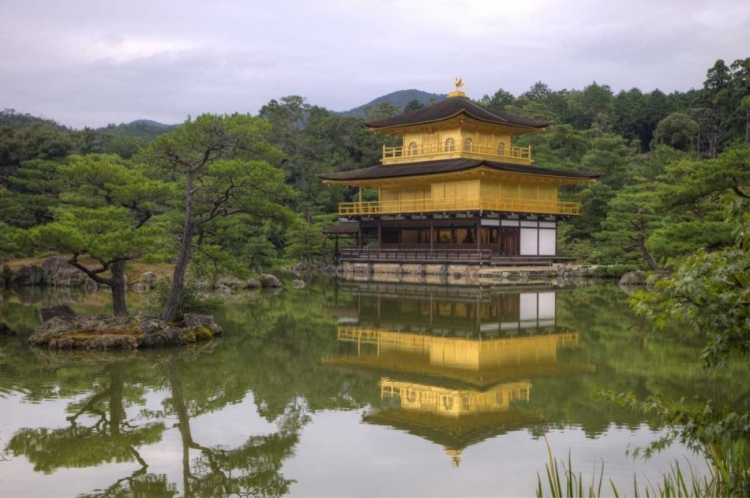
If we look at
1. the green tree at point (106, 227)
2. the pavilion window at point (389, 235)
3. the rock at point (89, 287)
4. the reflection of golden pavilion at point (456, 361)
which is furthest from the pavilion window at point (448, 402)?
the pavilion window at point (389, 235)

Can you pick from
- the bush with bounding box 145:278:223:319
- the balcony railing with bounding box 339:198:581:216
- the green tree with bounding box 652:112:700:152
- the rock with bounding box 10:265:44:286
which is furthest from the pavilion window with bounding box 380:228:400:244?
the green tree with bounding box 652:112:700:152

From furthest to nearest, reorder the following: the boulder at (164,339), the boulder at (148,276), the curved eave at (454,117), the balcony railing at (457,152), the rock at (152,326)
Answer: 1. the balcony railing at (457,152)
2. the curved eave at (454,117)
3. the boulder at (148,276)
4. the rock at (152,326)
5. the boulder at (164,339)

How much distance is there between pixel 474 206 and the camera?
3541cm

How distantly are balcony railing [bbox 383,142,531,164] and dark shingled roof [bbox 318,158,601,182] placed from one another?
0.62 m

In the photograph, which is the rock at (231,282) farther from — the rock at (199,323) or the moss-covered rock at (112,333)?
the moss-covered rock at (112,333)

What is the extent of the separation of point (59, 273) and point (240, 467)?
1022 inches

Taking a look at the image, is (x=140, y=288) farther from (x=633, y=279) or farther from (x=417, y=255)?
(x=633, y=279)

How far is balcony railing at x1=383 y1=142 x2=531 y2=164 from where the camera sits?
130ft

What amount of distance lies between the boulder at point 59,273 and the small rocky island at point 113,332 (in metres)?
16.0

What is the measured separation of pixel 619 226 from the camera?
3194 centimetres

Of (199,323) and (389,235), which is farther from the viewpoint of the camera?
(389,235)

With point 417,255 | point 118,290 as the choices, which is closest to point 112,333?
point 118,290

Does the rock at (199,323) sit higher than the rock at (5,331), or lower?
higher

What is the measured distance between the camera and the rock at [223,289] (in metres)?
26.3
